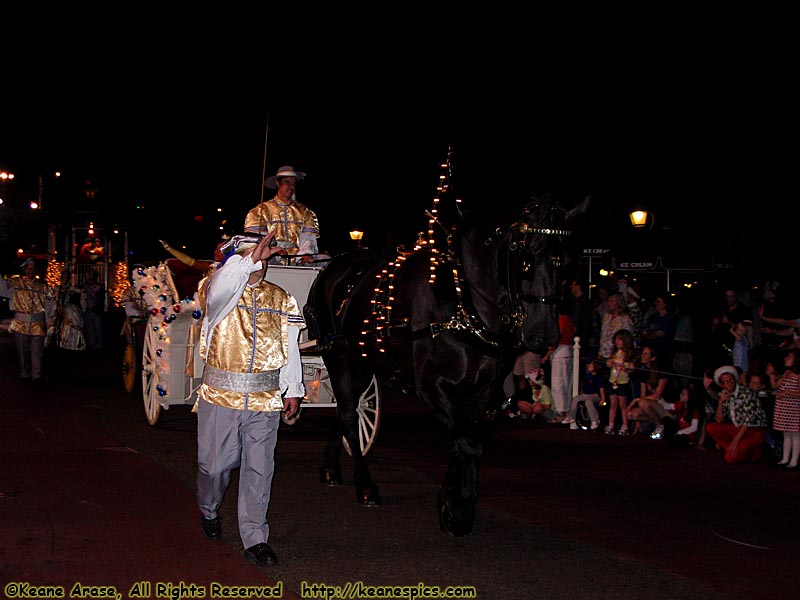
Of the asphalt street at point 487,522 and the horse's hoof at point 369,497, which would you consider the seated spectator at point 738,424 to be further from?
the horse's hoof at point 369,497

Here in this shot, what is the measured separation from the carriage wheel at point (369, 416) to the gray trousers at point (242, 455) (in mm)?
3074

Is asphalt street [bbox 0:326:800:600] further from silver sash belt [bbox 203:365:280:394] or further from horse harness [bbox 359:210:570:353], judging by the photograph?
horse harness [bbox 359:210:570:353]

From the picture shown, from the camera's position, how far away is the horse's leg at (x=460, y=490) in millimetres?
6188

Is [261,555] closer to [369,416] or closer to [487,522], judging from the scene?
[487,522]

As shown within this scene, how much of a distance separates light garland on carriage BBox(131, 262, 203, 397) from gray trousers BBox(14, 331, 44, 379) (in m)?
5.62

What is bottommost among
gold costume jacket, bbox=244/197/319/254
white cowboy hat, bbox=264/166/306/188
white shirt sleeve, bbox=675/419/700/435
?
white shirt sleeve, bbox=675/419/700/435

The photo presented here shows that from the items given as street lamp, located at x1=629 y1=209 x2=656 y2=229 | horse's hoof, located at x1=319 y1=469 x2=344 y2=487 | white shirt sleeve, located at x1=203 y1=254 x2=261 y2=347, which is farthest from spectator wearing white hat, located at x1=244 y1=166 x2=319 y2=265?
street lamp, located at x1=629 y1=209 x2=656 y2=229

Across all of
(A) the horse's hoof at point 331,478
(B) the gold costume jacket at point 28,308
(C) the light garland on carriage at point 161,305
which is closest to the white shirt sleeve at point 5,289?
(B) the gold costume jacket at point 28,308

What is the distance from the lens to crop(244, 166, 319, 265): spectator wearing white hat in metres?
9.39

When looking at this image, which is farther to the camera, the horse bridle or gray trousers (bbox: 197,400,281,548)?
the horse bridle

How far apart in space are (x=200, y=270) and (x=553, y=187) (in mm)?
9925

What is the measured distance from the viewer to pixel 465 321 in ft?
21.0

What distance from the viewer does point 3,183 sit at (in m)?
52.4

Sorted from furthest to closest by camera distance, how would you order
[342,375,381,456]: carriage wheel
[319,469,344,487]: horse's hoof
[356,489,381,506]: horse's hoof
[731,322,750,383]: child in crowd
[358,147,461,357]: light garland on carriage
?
[731,322,750,383]: child in crowd, [342,375,381,456]: carriage wheel, [319,469,344,487]: horse's hoof, [356,489,381,506]: horse's hoof, [358,147,461,357]: light garland on carriage
